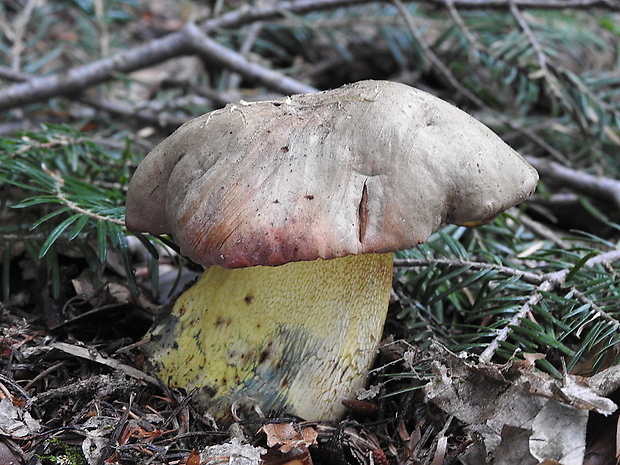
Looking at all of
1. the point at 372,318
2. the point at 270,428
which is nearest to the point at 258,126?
the point at 372,318

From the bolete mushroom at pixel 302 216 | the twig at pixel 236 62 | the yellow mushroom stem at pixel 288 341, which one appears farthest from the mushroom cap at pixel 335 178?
the twig at pixel 236 62

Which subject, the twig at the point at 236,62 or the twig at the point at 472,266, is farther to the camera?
the twig at the point at 236,62

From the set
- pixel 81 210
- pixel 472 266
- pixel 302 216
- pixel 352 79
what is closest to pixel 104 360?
pixel 81 210

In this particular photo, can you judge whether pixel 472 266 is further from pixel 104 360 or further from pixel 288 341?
pixel 104 360

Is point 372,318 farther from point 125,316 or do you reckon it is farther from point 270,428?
point 125,316

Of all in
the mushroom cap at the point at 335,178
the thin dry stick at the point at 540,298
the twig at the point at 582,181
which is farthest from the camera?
the twig at the point at 582,181

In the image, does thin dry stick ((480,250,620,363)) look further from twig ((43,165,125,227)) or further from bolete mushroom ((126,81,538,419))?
twig ((43,165,125,227))

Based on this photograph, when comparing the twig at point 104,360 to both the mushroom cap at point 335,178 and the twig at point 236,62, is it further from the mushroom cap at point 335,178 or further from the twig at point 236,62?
the twig at point 236,62
